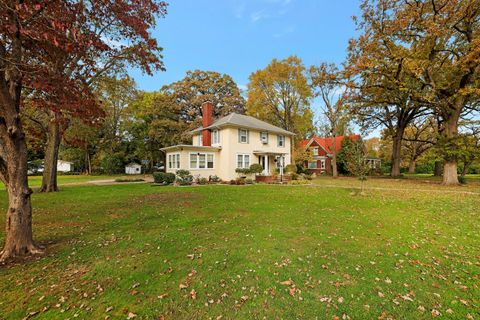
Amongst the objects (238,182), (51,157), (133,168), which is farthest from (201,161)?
(133,168)

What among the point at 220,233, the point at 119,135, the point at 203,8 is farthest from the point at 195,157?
the point at 119,135

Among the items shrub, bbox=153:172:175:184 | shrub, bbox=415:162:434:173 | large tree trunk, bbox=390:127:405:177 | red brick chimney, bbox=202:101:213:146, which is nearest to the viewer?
shrub, bbox=153:172:175:184

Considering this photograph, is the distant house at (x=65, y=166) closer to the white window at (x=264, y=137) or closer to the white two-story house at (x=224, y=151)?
the white two-story house at (x=224, y=151)

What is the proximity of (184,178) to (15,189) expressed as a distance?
1384 cm

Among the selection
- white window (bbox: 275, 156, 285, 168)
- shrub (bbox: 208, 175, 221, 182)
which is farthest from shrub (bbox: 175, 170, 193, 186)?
white window (bbox: 275, 156, 285, 168)

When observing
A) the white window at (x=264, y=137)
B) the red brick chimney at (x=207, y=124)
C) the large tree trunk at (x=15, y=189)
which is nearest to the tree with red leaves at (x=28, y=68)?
the large tree trunk at (x=15, y=189)

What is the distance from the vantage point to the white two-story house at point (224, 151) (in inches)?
779

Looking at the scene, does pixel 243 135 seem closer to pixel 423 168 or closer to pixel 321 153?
pixel 321 153

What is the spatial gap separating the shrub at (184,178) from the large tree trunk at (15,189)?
13512 millimetres

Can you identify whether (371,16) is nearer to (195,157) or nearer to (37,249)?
(195,157)

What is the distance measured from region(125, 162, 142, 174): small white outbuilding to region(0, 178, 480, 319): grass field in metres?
35.0

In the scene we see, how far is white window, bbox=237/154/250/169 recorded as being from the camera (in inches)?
836

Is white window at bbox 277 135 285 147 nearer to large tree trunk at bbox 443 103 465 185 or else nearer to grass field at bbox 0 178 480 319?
large tree trunk at bbox 443 103 465 185

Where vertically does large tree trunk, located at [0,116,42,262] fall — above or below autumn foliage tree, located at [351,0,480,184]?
below
